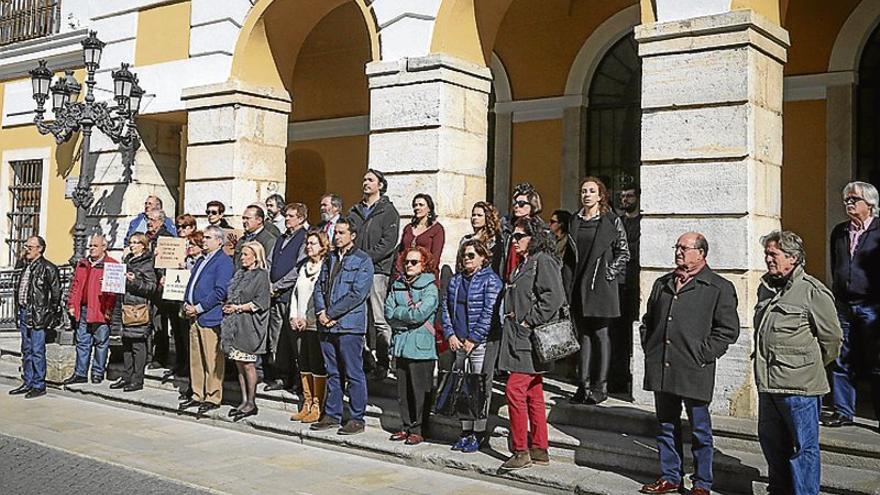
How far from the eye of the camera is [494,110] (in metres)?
13.5

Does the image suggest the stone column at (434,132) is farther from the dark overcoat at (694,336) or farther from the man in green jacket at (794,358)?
the man in green jacket at (794,358)

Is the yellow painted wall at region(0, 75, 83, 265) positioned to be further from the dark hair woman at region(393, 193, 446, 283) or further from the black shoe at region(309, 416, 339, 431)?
Answer: the dark hair woman at region(393, 193, 446, 283)

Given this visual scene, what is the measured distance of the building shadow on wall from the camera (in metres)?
15.6

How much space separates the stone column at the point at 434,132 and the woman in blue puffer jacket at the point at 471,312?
2.06 m

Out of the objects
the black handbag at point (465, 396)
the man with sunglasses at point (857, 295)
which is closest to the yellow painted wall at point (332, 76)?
the black handbag at point (465, 396)

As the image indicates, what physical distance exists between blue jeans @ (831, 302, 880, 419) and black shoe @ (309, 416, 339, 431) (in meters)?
4.24

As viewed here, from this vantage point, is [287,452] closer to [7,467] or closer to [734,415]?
[7,467]

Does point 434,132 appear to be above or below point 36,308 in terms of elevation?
above

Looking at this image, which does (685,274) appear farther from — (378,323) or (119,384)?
(119,384)

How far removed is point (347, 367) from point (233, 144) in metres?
4.59

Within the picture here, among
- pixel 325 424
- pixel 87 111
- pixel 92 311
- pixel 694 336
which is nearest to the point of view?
pixel 694 336

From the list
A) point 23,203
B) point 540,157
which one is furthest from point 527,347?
point 23,203

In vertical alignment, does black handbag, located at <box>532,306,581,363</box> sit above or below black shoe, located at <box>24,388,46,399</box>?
above

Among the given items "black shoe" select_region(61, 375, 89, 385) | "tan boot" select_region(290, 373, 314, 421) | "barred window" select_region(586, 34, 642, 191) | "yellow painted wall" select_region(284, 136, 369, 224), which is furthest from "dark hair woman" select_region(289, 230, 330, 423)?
"yellow painted wall" select_region(284, 136, 369, 224)
